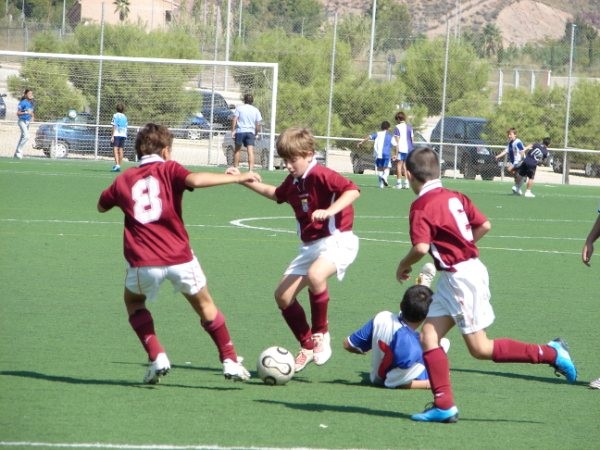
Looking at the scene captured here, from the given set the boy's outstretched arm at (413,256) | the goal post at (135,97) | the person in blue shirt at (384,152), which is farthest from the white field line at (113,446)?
the goal post at (135,97)

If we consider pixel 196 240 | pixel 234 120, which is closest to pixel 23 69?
pixel 234 120

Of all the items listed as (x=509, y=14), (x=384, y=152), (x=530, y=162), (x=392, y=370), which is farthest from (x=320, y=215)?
(x=509, y=14)

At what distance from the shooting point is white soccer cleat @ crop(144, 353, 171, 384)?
7.34 m

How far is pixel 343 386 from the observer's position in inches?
309

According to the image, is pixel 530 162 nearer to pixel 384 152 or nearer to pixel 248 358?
pixel 384 152

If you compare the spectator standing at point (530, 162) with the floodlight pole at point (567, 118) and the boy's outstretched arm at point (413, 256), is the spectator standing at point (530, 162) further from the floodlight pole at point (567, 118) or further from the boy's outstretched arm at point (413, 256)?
the boy's outstretched arm at point (413, 256)

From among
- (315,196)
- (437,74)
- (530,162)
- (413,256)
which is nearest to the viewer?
(413,256)

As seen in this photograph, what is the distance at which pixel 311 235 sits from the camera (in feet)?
27.0

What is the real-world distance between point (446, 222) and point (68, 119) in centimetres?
3045

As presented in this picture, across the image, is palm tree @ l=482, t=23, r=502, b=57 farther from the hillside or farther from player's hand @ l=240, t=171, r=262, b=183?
player's hand @ l=240, t=171, r=262, b=183

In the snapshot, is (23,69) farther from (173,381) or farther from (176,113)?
(173,381)

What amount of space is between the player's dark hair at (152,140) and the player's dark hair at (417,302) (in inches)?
68.4

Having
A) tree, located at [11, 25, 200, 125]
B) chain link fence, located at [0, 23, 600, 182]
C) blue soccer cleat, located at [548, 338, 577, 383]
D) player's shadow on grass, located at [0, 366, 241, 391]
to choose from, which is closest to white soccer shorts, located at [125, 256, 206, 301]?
player's shadow on grass, located at [0, 366, 241, 391]

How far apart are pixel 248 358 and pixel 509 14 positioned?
124m
